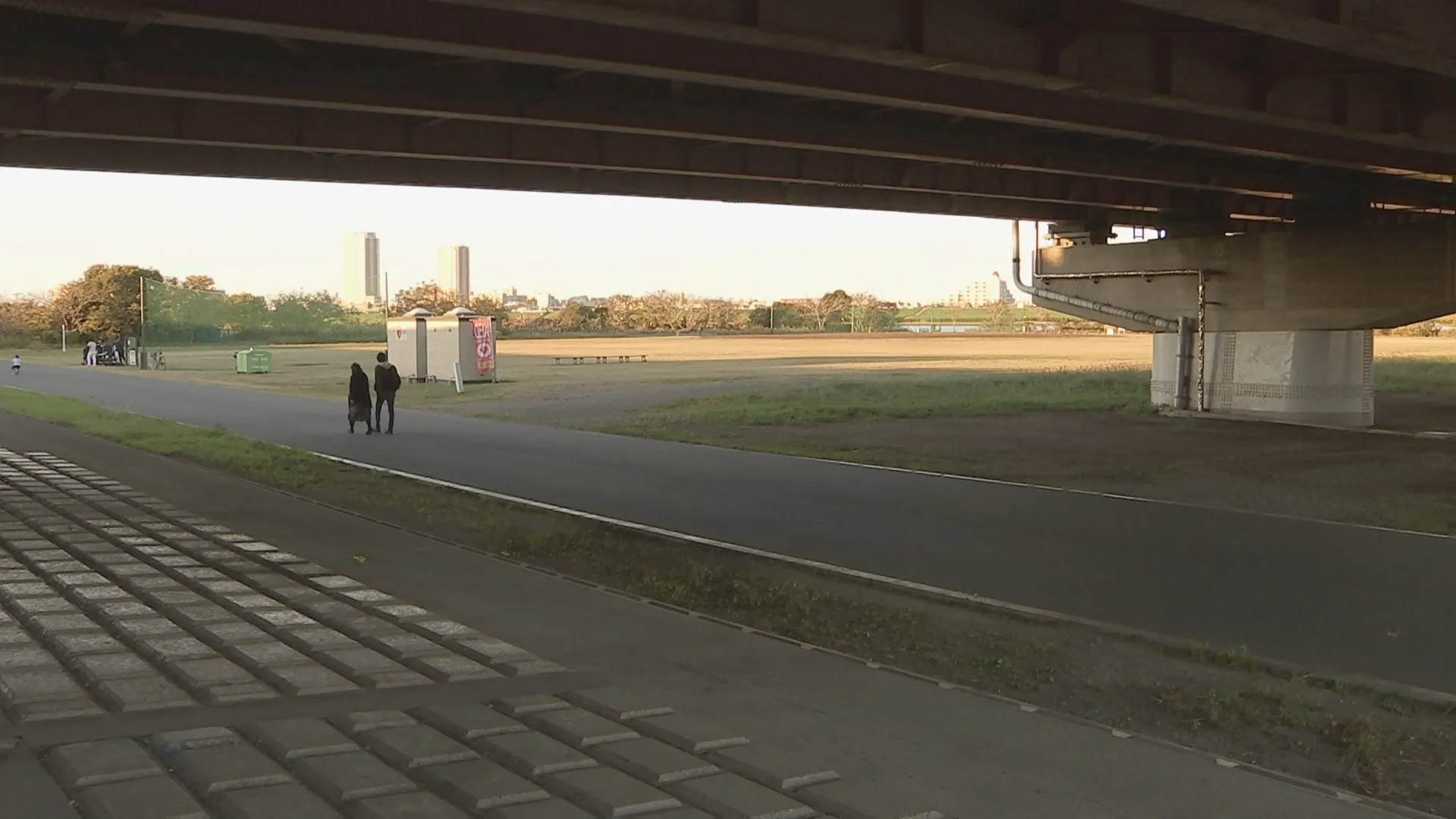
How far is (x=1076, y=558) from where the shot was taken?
1188cm

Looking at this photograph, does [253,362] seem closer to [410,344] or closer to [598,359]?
[410,344]

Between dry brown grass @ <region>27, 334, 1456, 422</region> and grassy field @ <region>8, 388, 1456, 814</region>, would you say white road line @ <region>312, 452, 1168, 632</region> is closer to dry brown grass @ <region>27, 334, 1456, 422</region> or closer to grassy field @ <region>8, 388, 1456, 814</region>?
grassy field @ <region>8, 388, 1456, 814</region>

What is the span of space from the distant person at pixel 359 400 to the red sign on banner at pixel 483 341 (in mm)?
19131

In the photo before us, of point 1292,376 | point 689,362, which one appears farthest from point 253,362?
point 1292,376

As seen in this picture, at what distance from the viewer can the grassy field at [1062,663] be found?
6.35 metres

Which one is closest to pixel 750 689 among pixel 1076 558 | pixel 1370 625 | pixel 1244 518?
pixel 1370 625

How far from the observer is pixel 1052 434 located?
26.2 meters

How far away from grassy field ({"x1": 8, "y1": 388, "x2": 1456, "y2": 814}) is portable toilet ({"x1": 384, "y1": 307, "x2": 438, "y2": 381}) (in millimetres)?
32847

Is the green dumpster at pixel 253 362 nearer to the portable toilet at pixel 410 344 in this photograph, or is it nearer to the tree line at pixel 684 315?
the portable toilet at pixel 410 344

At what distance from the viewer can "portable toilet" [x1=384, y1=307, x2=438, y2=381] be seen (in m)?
45.7

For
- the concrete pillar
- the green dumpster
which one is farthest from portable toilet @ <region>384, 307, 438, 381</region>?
the concrete pillar

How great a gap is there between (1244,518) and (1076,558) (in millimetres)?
3680

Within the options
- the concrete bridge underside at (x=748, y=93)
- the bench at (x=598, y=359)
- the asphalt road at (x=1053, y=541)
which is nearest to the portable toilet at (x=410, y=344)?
the bench at (x=598, y=359)

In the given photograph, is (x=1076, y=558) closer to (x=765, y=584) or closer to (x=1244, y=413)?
(x=765, y=584)
